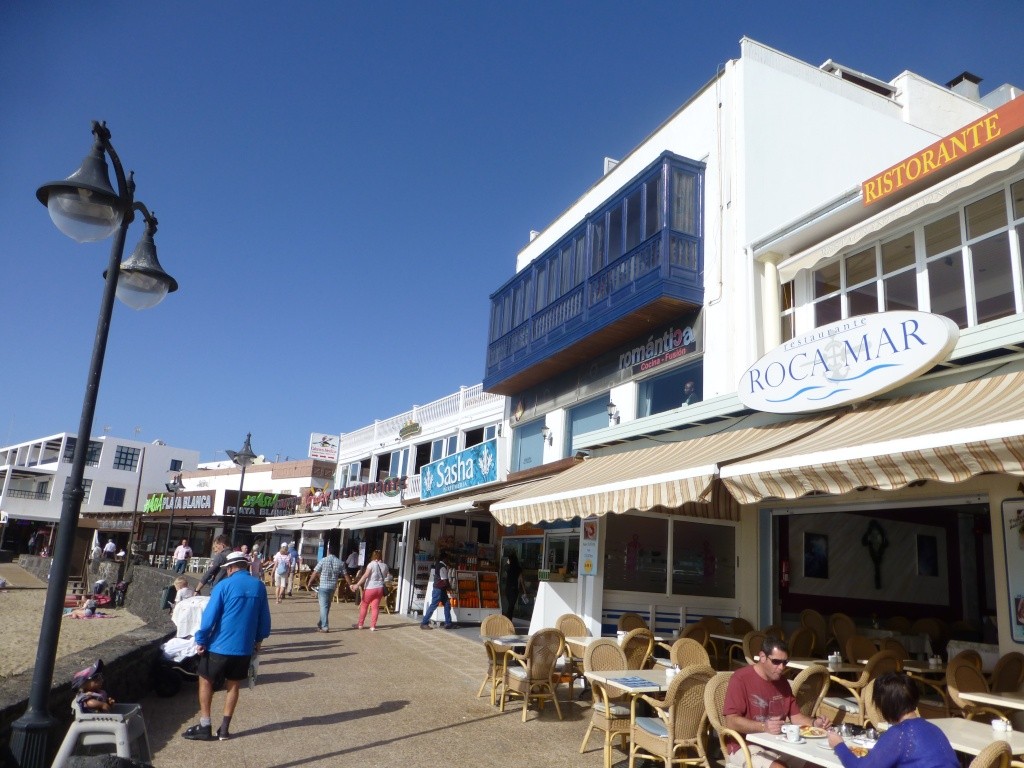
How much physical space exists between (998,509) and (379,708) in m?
6.35

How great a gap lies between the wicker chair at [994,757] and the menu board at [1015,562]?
349 cm

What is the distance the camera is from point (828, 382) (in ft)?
24.5

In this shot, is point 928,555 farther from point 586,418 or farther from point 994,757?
point 994,757

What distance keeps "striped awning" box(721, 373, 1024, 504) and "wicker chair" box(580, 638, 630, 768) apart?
6.28 feet

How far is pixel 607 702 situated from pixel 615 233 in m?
9.74

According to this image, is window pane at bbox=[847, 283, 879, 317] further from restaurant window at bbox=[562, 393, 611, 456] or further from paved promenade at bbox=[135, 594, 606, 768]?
paved promenade at bbox=[135, 594, 606, 768]

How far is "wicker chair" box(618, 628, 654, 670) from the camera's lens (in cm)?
804

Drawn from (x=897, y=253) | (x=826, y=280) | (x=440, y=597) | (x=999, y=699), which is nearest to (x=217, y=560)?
(x=440, y=597)

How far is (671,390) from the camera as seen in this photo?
12719 mm

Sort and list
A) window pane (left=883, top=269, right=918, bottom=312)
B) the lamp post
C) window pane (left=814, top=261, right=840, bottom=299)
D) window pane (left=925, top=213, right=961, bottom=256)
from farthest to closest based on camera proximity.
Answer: window pane (left=814, top=261, right=840, bottom=299)
window pane (left=883, top=269, right=918, bottom=312)
window pane (left=925, top=213, right=961, bottom=256)
the lamp post

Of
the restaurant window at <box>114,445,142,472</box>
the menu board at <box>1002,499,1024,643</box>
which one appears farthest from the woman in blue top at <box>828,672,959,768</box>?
the restaurant window at <box>114,445,142,472</box>

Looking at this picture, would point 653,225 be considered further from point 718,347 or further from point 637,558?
point 637,558

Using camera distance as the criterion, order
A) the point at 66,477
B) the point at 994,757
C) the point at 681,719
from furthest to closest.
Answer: the point at 66,477
the point at 681,719
the point at 994,757

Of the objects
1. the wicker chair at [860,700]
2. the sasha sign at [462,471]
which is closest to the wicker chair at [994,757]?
the wicker chair at [860,700]
